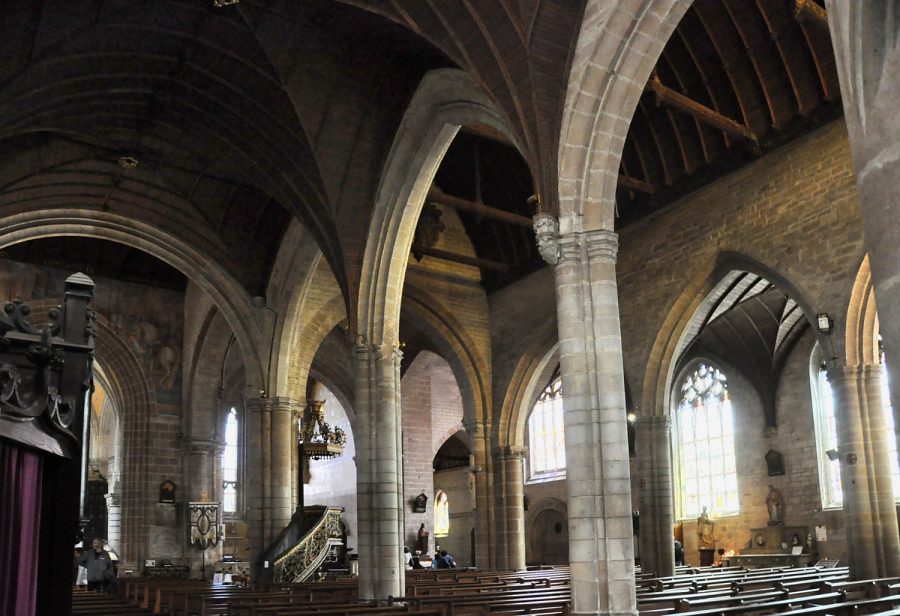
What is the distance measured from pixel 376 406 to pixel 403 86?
5.28 meters

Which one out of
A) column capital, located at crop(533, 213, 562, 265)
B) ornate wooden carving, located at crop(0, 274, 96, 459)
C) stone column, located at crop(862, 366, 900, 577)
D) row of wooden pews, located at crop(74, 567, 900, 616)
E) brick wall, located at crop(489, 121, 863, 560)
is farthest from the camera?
brick wall, located at crop(489, 121, 863, 560)

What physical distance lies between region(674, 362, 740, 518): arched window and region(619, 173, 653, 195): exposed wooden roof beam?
9.41 metres

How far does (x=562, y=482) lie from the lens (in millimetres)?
28484

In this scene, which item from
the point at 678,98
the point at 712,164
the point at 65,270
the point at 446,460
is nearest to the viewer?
the point at 678,98

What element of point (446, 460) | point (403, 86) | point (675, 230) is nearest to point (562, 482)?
point (446, 460)

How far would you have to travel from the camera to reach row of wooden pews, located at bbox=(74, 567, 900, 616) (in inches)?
336

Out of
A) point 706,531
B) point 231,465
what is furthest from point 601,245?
point 231,465

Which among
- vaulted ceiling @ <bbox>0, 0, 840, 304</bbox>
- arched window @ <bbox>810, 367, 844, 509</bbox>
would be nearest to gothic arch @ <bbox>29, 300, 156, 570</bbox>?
vaulted ceiling @ <bbox>0, 0, 840, 304</bbox>

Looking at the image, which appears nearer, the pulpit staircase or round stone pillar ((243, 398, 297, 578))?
the pulpit staircase

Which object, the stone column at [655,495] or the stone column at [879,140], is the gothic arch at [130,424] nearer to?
the stone column at [655,495]

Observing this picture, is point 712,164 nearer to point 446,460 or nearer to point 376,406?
point 376,406

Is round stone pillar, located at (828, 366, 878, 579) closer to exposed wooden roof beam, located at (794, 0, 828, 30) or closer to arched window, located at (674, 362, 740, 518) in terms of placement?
exposed wooden roof beam, located at (794, 0, 828, 30)

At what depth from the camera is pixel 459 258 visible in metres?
21.4

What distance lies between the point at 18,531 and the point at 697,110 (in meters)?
12.9
